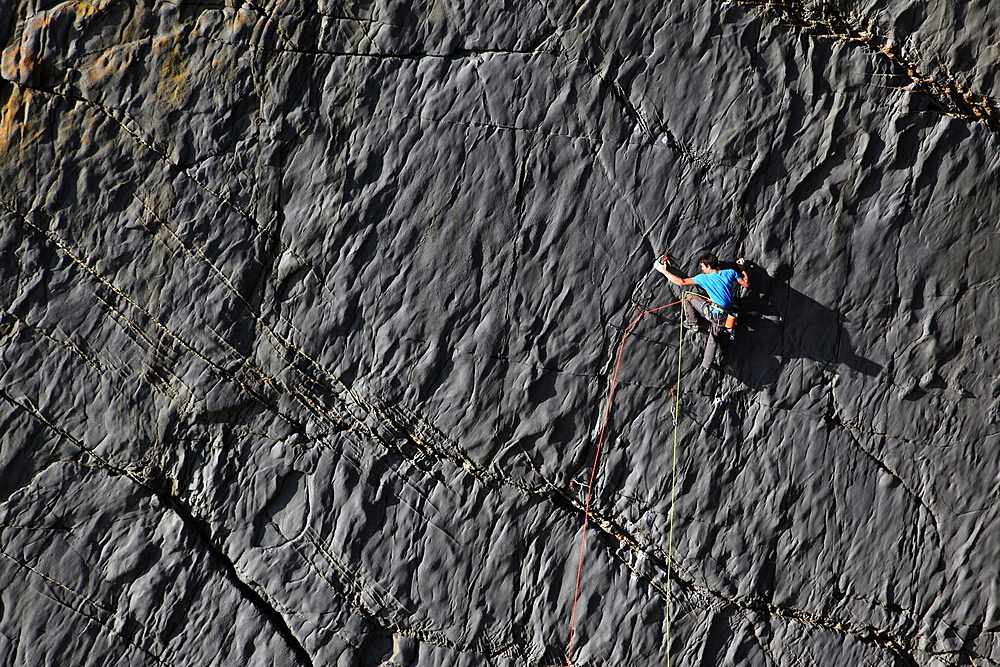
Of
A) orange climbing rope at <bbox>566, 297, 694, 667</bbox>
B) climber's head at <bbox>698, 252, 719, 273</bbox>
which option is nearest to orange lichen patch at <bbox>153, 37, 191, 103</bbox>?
orange climbing rope at <bbox>566, 297, 694, 667</bbox>

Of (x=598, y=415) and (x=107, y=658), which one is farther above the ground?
(x=598, y=415)

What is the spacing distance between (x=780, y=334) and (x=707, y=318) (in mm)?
515

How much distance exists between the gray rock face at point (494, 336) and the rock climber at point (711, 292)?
0.10m

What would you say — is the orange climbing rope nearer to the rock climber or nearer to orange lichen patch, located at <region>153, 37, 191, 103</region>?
the rock climber

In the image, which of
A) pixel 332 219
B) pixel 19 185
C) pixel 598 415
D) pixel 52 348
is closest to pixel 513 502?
pixel 598 415

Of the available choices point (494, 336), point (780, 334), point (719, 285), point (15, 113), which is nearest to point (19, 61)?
point (15, 113)

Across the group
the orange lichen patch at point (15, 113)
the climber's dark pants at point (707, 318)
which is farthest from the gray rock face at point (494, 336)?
the climber's dark pants at point (707, 318)

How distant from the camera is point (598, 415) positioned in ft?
11.9

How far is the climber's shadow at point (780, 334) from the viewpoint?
3586 millimetres

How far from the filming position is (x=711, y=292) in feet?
11.3

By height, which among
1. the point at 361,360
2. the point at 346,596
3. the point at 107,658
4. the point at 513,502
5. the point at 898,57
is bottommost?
the point at 107,658

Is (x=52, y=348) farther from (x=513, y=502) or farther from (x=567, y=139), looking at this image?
(x=567, y=139)

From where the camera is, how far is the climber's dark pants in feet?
11.3

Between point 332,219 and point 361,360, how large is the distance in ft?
2.81
